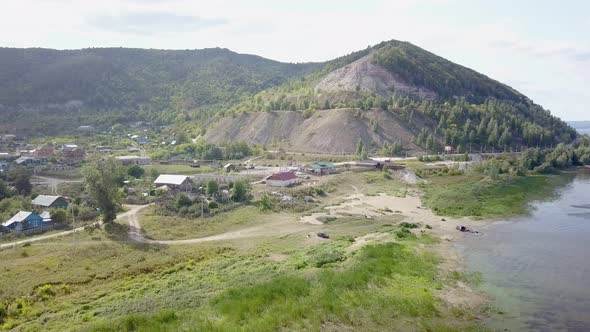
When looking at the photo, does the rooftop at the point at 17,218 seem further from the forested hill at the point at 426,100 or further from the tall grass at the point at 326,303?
the forested hill at the point at 426,100

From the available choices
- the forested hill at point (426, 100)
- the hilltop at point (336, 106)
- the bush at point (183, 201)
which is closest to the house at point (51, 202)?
the bush at point (183, 201)

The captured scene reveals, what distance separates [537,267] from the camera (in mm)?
38062

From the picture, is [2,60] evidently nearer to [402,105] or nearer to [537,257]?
[402,105]

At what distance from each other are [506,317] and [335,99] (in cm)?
10576

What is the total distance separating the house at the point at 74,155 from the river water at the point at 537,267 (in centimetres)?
7788

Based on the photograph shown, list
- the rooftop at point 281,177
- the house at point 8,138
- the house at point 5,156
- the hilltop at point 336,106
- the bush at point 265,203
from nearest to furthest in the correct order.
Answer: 1. the bush at point 265,203
2. the rooftop at point 281,177
3. the house at point 5,156
4. the hilltop at point 336,106
5. the house at point 8,138

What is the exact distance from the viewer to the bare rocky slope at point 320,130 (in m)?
107

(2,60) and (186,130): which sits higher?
(2,60)

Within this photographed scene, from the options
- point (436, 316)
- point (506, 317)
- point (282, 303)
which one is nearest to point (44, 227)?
point (282, 303)

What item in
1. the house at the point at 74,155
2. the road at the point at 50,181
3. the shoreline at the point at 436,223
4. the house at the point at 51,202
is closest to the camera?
the shoreline at the point at 436,223

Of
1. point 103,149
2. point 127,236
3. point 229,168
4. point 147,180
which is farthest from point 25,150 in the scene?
point 127,236

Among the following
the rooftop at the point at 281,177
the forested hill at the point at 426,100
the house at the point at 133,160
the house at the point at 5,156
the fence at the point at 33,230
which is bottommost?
the fence at the point at 33,230

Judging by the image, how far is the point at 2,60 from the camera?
190 metres

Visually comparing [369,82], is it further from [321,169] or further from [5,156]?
[5,156]
